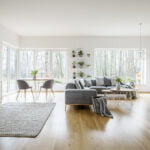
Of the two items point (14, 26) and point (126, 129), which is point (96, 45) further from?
point (126, 129)

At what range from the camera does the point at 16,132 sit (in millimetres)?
2500

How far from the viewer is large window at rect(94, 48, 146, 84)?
7.52 meters

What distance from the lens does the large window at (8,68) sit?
20.0 feet

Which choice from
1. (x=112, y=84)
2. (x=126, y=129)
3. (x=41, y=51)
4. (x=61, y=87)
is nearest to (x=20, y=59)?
(x=41, y=51)

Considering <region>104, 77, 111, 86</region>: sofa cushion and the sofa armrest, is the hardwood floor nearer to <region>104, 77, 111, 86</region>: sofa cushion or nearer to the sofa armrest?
the sofa armrest

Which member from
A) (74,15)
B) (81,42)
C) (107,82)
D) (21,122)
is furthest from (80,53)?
(21,122)

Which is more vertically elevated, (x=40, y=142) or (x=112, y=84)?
(x=112, y=84)

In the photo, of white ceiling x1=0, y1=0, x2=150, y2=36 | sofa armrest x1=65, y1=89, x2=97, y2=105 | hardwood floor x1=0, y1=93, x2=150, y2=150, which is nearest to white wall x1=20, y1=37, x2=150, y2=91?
white ceiling x1=0, y1=0, x2=150, y2=36

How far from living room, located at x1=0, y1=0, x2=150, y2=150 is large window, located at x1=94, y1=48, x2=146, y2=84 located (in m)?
0.05

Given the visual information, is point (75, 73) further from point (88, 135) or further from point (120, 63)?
point (88, 135)

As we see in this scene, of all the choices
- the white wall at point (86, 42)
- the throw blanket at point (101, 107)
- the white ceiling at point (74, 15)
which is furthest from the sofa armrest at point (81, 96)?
the white wall at point (86, 42)

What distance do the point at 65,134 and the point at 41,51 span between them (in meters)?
5.84

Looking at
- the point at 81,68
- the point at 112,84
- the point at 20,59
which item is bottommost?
the point at 112,84

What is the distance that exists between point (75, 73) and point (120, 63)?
2437mm
